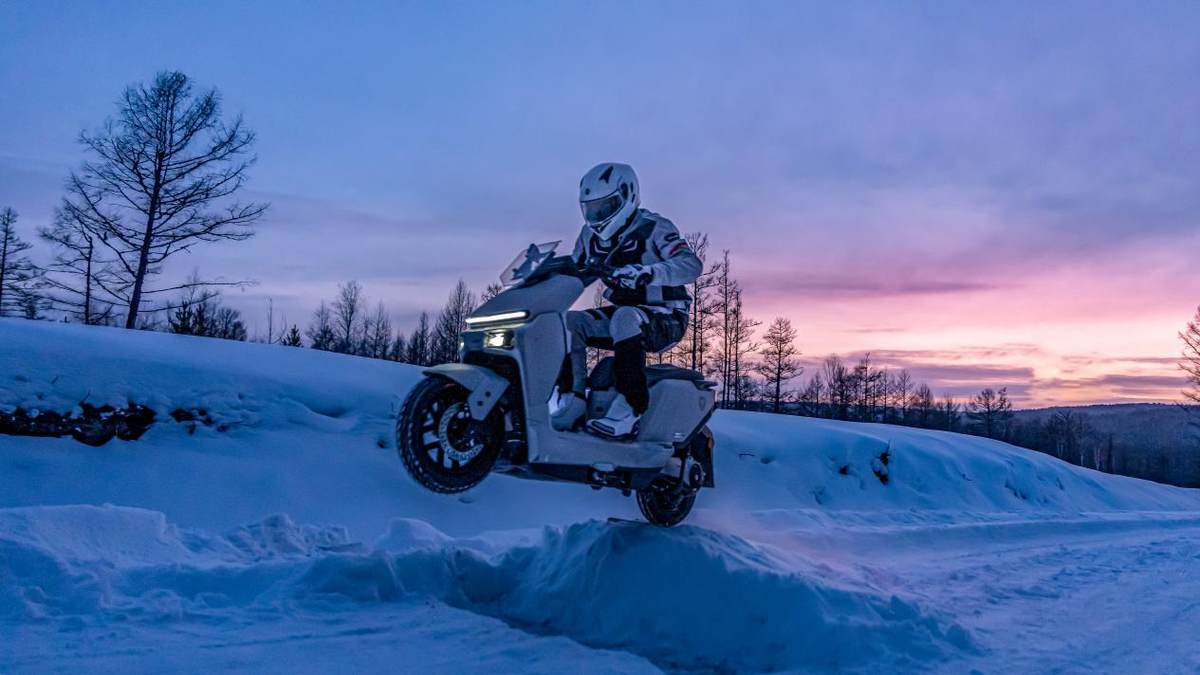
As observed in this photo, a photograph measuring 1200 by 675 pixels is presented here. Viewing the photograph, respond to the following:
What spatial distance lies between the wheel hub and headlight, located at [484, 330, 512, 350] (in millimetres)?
408

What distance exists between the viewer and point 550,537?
545 cm

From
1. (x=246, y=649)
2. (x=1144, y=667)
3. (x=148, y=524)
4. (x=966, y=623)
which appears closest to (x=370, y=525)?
(x=148, y=524)

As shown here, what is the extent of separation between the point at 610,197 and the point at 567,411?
1.44 meters

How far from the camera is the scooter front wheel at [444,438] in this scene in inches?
159

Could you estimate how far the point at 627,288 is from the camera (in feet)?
16.8

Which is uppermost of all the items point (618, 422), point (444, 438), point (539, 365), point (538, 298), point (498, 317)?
point (538, 298)

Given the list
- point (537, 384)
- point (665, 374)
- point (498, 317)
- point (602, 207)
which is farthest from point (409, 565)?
point (602, 207)

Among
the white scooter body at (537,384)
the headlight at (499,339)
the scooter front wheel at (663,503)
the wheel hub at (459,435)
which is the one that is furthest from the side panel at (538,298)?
the scooter front wheel at (663,503)

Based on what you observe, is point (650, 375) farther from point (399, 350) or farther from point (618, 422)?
point (399, 350)

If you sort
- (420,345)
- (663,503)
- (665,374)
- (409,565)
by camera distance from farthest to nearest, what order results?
1. (420,345)
2. (663,503)
3. (665,374)
4. (409,565)

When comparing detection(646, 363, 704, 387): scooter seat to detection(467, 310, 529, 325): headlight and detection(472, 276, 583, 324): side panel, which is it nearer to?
detection(472, 276, 583, 324): side panel

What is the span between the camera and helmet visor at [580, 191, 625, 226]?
203 inches

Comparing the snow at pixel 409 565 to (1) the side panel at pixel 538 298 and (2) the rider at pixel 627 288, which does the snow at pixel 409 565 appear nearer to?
(2) the rider at pixel 627 288

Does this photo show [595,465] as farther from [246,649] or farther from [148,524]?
[148,524]
